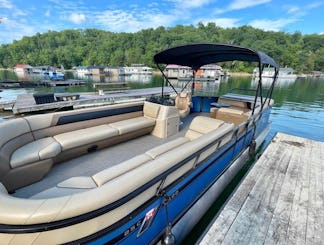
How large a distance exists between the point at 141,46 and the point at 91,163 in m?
78.3

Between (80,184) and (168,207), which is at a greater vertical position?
(80,184)

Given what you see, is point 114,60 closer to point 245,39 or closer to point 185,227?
point 245,39

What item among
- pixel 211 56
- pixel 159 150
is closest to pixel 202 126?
pixel 159 150

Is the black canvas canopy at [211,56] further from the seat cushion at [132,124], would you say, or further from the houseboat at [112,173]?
the seat cushion at [132,124]

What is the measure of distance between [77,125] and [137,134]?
1.20 meters

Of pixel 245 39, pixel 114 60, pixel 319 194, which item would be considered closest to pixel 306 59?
pixel 245 39

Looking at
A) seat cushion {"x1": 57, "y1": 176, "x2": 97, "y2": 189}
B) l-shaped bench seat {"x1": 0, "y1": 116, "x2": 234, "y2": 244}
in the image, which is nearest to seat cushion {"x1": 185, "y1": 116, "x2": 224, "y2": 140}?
l-shaped bench seat {"x1": 0, "y1": 116, "x2": 234, "y2": 244}

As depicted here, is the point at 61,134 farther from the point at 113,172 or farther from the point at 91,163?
the point at 113,172

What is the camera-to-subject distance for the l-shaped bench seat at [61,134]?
6.97 ft

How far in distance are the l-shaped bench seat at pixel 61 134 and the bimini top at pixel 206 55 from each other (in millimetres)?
1431

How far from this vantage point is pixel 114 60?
67.6m

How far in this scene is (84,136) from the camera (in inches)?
115

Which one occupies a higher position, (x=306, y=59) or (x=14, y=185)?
(x=306, y=59)

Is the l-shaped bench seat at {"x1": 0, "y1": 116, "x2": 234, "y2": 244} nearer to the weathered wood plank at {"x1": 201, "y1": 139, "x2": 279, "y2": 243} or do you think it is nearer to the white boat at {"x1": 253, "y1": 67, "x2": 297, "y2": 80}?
the weathered wood plank at {"x1": 201, "y1": 139, "x2": 279, "y2": 243}
